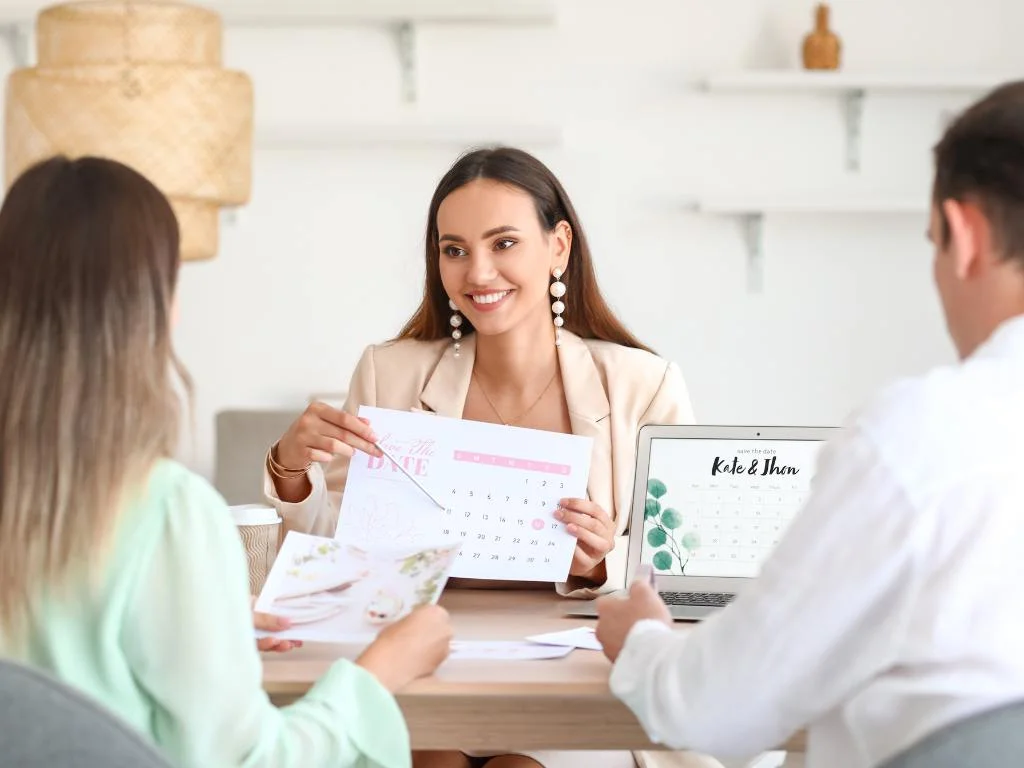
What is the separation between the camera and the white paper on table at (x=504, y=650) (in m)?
1.50

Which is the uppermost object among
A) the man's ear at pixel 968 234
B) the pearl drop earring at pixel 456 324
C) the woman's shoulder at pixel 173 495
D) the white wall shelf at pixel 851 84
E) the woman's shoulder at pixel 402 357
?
the white wall shelf at pixel 851 84

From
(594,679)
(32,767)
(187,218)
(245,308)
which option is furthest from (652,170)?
(32,767)

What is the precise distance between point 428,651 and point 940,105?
315cm

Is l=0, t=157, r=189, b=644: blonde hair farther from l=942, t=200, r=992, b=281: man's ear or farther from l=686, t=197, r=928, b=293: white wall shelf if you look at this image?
l=686, t=197, r=928, b=293: white wall shelf

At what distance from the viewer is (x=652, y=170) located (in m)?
3.99

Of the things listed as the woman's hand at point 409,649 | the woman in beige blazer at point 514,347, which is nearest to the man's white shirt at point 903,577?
the woman's hand at point 409,649

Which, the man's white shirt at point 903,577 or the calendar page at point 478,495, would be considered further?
the calendar page at point 478,495

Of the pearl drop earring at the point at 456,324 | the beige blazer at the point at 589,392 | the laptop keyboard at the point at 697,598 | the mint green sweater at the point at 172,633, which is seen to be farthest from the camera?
the pearl drop earring at the point at 456,324

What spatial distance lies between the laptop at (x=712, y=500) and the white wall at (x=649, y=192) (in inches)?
85.8

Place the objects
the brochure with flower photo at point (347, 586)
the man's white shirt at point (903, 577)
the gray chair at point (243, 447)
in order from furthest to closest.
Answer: the gray chair at point (243, 447) → the brochure with flower photo at point (347, 586) → the man's white shirt at point (903, 577)

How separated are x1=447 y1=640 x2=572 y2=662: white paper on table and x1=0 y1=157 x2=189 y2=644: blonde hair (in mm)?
493

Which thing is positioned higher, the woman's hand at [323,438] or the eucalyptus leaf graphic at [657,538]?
the woman's hand at [323,438]

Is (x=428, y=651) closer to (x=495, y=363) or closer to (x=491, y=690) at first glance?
(x=491, y=690)

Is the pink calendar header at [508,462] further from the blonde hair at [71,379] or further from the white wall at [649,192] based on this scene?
the white wall at [649,192]
